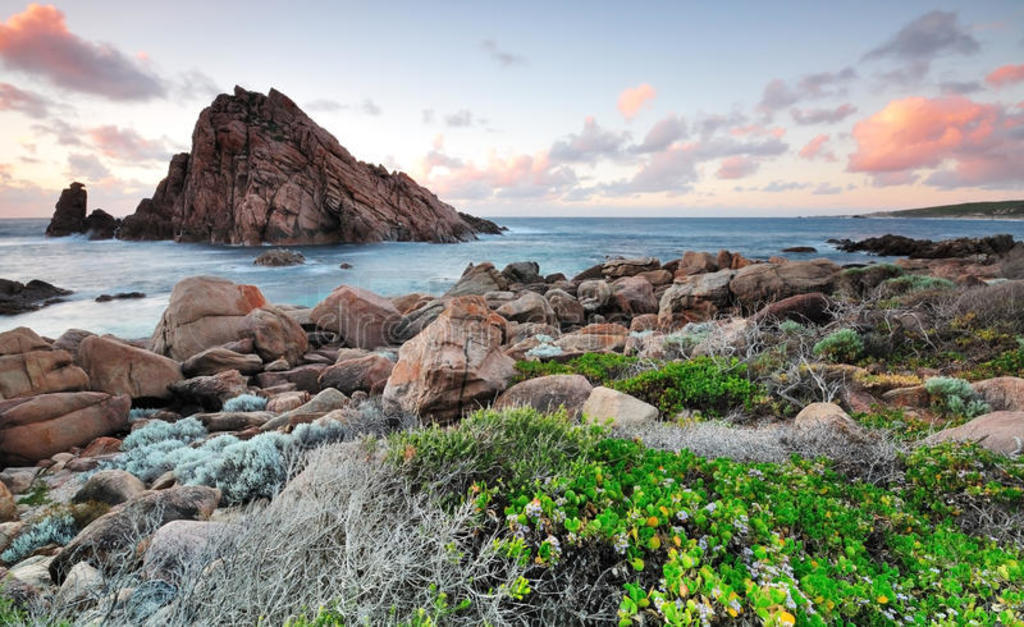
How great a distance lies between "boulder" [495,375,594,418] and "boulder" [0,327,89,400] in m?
8.41

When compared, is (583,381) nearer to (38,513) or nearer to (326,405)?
(326,405)

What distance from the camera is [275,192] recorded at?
5922 cm

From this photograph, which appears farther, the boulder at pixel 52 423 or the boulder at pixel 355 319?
the boulder at pixel 355 319

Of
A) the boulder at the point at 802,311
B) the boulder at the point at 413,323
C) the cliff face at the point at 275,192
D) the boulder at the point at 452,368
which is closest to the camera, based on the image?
the boulder at the point at 452,368

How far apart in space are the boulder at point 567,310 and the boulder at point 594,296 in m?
0.37

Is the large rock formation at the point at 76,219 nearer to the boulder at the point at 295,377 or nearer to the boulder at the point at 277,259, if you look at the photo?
the boulder at the point at 277,259

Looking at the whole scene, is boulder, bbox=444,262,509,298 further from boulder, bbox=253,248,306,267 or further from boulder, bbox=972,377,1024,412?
boulder, bbox=253,248,306,267

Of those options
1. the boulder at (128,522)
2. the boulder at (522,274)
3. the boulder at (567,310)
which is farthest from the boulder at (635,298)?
the boulder at (128,522)

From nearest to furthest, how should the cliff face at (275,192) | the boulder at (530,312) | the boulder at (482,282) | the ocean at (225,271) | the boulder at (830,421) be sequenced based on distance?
the boulder at (830,421) → the boulder at (530,312) → the ocean at (225,271) → the boulder at (482,282) → the cliff face at (275,192)

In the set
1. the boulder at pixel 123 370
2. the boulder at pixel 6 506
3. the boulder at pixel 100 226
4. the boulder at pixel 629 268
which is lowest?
the boulder at pixel 6 506

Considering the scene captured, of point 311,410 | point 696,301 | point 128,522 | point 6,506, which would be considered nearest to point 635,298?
point 696,301

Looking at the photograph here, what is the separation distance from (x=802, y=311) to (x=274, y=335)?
12140 mm

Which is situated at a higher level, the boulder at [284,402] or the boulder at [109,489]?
the boulder at [109,489]

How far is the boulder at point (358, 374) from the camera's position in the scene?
30.8 ft
